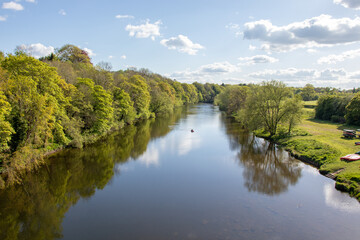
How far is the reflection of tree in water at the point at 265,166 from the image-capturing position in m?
21.2

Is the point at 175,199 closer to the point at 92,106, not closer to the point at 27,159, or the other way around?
the point at 27,159

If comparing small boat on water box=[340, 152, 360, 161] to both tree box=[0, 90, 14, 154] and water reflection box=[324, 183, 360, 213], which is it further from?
tree box=[0, 90, 14, 154]

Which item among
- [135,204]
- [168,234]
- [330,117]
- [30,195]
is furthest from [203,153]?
[330,117]

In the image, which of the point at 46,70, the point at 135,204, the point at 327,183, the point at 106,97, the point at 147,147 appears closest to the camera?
the point at 135,204

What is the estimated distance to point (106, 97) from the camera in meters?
37.6

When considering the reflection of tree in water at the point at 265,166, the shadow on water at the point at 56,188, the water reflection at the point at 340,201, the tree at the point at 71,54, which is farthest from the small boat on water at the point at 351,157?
the tree at the point at 71,54

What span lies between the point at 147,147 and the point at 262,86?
2225cm

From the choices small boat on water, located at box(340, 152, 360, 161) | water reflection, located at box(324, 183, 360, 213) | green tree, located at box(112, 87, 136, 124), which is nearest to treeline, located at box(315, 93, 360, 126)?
small boat on water, located at box(340, 152, 360, 161)

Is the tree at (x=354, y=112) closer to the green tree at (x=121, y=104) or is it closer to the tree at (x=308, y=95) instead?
the green tree at (x=121, y=104)

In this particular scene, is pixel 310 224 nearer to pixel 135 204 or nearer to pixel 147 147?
pixel 135 204

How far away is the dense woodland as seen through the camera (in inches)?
819

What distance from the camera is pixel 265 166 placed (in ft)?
86.9

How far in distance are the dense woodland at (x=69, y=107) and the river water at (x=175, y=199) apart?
2780 mm

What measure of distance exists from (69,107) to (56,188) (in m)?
14.6
